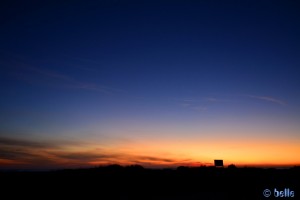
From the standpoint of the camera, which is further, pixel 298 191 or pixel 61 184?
pixel 61 184

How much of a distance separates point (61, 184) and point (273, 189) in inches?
802

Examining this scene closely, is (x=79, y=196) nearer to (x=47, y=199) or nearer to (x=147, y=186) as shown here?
(x=47, y=199)

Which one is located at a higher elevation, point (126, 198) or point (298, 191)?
point (298, 191)

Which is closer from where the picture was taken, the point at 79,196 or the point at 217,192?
the point at 79,196

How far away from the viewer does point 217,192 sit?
82.3 ft

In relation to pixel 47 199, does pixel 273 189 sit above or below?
above

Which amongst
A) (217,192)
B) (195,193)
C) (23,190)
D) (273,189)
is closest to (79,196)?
(23,190)

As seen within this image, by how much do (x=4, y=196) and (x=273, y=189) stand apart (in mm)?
20385

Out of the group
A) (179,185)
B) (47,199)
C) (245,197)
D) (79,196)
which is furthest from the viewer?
(179,185)

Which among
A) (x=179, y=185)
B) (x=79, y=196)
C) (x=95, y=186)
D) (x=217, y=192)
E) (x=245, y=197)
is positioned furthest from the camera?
(x=179, y=185)

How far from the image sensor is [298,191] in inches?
672

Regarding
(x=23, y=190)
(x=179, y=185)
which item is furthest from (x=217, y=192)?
(x=23, y=190)

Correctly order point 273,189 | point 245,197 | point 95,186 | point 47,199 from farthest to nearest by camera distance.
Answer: point 95,186
point 47,199
point 245,197
point 273,189

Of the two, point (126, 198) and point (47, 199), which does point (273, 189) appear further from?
point (47, 199)
